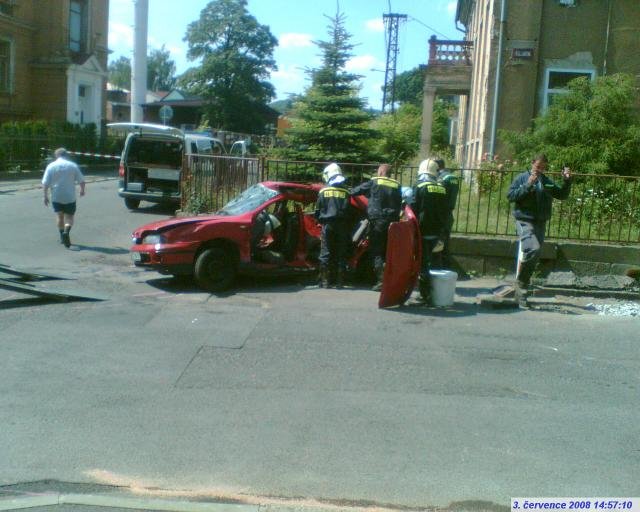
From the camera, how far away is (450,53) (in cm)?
2253

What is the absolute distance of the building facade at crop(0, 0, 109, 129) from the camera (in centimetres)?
3769

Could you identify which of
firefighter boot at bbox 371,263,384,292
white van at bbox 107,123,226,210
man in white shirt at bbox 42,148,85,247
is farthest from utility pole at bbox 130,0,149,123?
firefighter boot at bbox 371,263,384,292

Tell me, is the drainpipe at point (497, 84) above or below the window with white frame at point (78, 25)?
below

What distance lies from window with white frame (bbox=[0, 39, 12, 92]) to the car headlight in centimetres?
3077

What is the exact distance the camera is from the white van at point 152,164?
18.8m

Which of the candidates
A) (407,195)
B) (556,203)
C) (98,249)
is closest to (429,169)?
(407,195)

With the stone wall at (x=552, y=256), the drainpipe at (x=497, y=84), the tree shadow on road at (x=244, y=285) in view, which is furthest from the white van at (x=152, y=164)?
the stone wall at (x=552, y=256)

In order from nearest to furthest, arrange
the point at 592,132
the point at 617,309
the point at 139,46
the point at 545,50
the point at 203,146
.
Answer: the point at 617,309
the point at 592,132
the point at 545,50
the point at 203,146
the point at 139,46

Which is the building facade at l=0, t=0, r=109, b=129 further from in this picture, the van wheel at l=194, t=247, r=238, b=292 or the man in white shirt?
the van wheel at l=194, t=247, r=238, b=292

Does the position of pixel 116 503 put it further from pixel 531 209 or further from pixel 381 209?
pixel 531 209

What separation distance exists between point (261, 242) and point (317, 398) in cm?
508

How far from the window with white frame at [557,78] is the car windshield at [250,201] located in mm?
9838

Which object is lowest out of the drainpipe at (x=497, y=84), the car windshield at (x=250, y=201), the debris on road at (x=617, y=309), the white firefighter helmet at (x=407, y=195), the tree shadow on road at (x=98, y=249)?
the tree shadow on road at (x=98, y=249)

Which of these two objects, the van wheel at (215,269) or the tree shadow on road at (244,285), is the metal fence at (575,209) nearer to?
the tree shadow on road at (244,285)
